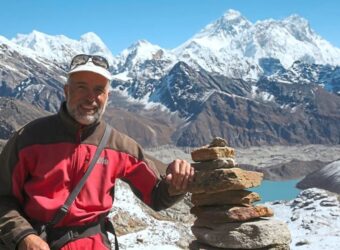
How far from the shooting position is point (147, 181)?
23.2ft

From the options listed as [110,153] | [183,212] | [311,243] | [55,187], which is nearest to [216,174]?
[110,153]

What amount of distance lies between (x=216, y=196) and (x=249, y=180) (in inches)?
34.5

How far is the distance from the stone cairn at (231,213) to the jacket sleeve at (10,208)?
407 cm

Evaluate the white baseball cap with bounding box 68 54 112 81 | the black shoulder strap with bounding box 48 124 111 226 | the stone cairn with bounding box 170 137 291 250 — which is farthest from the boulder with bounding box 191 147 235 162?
the white baseball cap with bounding box 68 54 112 81

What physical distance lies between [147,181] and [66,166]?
1.33 metres

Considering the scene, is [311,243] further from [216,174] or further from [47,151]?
[47,151]

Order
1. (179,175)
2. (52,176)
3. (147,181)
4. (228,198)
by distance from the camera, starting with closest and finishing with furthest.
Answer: (52,176) → (179,175) → (147,181) → (228,198)

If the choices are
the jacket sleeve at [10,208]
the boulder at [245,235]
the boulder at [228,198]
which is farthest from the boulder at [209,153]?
the jacket sleeve at [10,208]

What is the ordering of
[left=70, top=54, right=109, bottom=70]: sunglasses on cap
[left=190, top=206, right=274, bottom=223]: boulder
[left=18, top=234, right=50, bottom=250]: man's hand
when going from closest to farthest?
[left=18, top=234, right=50, bottom=250]: man's hand, [left=70, top=54, right=109, bottom=70]: sunglasses on cap, [left=190, top=206, right=274, bottom=223]: boulder

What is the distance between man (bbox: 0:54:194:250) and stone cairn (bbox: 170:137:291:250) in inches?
126

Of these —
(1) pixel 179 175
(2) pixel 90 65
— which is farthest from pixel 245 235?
(2) pixel 90 65

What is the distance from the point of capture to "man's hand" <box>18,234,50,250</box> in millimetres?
5613

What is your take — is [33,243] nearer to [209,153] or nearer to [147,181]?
[147,181]

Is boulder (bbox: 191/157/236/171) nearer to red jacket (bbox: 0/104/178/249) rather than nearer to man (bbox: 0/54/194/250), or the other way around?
man (bbox: 0/54/194/250)
